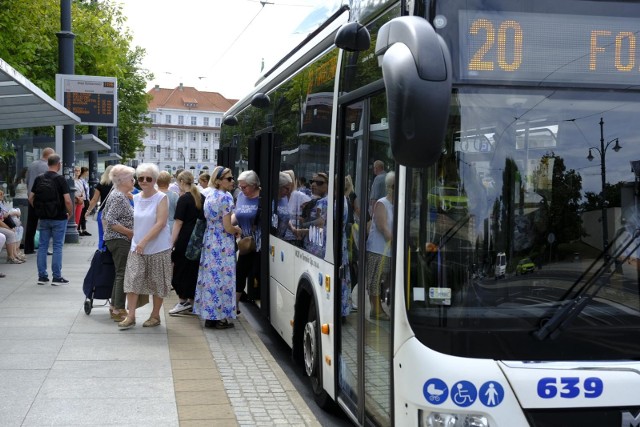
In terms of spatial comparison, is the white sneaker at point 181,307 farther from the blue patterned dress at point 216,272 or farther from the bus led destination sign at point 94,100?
the bus led destination sign at point 94,100

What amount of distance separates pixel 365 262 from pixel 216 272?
15.2 ft

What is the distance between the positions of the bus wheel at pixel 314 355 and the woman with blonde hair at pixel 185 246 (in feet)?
11.2

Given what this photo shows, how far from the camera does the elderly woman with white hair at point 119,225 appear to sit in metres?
9.34

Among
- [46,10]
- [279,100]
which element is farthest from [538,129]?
[46,10]

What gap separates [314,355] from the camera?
6605 millimetres

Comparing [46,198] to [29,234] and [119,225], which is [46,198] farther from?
[29,234]

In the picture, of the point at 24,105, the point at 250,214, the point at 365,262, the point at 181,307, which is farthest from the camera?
the point at 24,105

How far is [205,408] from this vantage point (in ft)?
20.4

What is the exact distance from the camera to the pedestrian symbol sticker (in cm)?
392

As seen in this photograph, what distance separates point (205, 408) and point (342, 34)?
2.94 metres

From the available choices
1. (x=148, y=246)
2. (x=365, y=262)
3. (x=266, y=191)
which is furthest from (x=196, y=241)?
(x=365, y=262)

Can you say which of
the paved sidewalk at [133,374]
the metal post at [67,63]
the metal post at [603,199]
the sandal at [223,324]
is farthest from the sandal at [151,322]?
the metal post at [67,63]

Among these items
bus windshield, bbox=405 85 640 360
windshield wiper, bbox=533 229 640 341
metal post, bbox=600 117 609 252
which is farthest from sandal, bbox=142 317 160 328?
metal post, bbox=600 117 609 252

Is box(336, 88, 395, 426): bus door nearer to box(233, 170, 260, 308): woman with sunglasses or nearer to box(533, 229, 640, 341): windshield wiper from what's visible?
box(533, 229, 640, 341): windshield wiper
